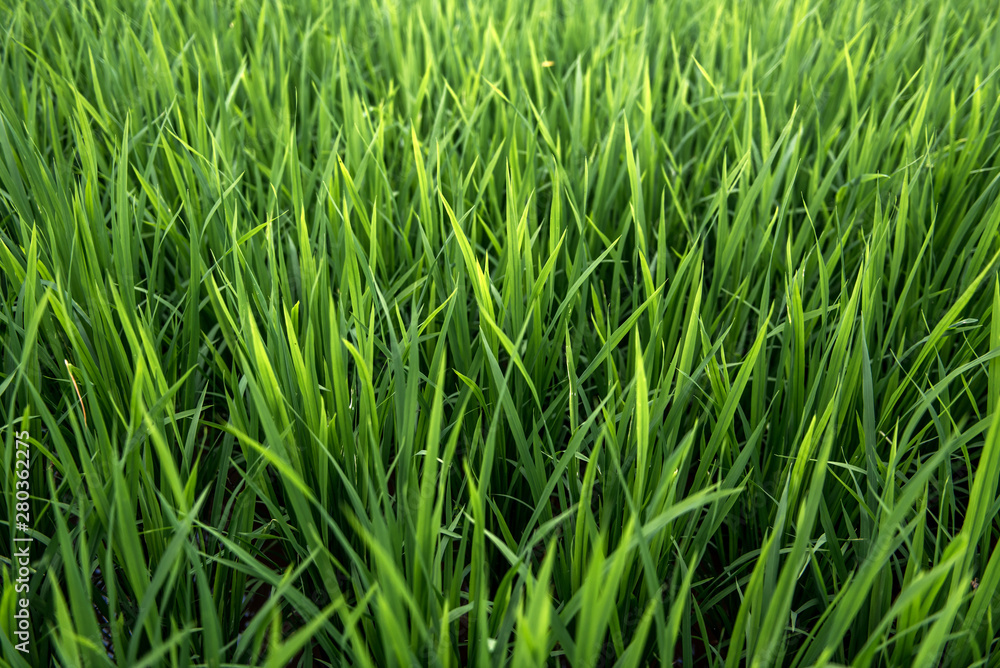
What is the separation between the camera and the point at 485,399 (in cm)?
92

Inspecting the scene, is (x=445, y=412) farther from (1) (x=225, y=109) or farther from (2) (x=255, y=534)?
(1) (x=225, y=109)

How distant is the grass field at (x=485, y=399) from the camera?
0.60 m

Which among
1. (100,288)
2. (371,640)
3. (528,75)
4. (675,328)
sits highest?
(528,75)

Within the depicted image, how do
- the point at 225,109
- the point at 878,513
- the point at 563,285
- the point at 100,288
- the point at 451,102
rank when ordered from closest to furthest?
the point at 878,513 < the point at 100,288 < the point at 563,285 < the point at 225,109 < the point at 451,102

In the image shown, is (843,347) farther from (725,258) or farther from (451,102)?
(451,102)

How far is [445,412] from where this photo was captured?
959mm

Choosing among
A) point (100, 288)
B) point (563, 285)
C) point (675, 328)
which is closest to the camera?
point (100, 288)

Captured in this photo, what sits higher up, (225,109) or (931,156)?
(225,109)

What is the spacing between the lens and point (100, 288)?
2.78 ft

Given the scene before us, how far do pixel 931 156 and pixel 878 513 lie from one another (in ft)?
2.67

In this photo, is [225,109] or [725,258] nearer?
[725,258]

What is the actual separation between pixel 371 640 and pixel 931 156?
1.23 metres

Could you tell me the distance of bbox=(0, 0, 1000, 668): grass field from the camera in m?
0.60

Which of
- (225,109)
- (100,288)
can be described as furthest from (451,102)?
(100,288)
